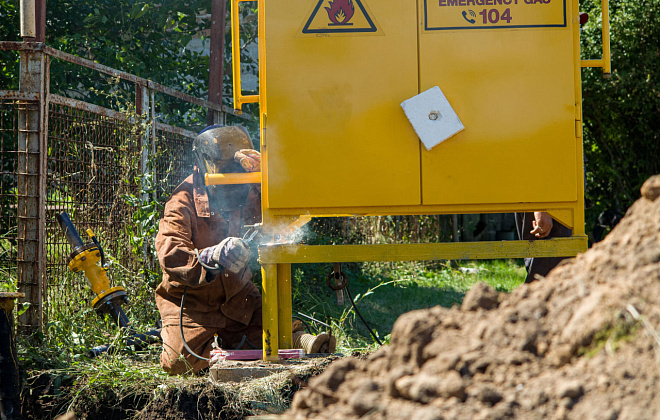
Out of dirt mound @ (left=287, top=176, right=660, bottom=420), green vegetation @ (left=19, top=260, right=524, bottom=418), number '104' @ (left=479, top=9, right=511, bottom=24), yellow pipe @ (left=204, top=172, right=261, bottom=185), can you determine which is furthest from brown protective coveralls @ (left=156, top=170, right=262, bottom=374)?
dirt mound @ (left=287, top=176, right=660, bottom=420)

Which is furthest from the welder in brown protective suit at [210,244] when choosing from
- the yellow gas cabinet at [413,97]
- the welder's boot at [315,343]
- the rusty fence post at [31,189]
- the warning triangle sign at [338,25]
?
the warning triangle sign at [338,25]

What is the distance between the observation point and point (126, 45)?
747 cm

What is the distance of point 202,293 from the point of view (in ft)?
13.4

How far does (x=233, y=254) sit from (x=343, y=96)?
3.29 feet

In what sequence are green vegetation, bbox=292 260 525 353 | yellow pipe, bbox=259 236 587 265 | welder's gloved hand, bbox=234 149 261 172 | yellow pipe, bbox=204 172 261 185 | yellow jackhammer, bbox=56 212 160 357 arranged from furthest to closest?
green vegetation, bbox=292 260 525 353 → yellow jackhammer, bbox=56 212 160 357 → welder's gloved hand, bbox=234 149 261 172 → yellow pipe, bbox=204 172 261 185 → yellow pipe, bbox=259 236 587 265

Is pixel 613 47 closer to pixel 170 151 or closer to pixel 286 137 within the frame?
pixel 170 151

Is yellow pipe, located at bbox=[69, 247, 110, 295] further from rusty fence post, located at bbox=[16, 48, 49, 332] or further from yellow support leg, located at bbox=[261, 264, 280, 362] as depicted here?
yellow support leg, located at bbox=[261, 264, 280, 362]

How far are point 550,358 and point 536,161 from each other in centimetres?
174

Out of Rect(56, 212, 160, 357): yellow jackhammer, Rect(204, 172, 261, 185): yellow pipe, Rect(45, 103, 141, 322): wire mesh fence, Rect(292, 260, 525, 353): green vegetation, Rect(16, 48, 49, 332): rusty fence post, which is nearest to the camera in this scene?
Rect(204, 172, 261, 185): yellow pipe

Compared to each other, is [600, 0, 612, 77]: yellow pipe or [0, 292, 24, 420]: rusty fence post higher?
[600, 0, 612, 77]: yellow pipe

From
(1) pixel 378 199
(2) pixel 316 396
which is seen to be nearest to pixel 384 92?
(1) pixel 378 199

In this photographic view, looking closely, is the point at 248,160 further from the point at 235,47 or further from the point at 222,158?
the point at 235,47

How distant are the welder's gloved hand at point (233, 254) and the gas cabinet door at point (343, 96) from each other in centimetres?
55

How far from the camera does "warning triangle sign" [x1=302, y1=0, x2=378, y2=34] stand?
3016mm
